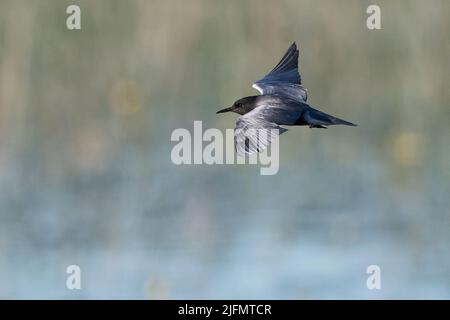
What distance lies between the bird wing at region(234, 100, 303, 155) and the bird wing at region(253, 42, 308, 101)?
1.12ft

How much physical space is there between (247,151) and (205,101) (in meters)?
2.57

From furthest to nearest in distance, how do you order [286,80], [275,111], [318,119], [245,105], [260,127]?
[286,80] → [245,105] → [318,119] → [275,111] → [260,127]

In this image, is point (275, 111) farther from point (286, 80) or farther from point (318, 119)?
point (286, 80)

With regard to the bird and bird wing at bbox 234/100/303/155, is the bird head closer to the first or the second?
the bird

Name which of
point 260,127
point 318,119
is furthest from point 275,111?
point 260,127

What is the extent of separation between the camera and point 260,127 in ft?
23.5

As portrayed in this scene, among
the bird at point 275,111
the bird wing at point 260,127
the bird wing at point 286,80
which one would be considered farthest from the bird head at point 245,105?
the bird wing at point 260,127

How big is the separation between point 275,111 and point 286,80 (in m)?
0.63

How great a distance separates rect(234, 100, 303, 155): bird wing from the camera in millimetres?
7020

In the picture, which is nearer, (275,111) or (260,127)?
(260,127)

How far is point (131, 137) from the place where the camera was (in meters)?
Answer: 9.18
